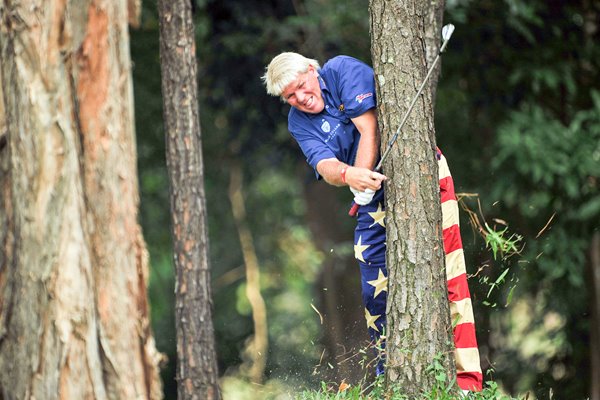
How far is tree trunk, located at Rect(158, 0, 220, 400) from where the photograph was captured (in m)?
8.93

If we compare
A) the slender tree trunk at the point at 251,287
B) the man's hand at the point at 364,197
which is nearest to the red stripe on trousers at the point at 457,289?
the man's hand at the point at 364,197

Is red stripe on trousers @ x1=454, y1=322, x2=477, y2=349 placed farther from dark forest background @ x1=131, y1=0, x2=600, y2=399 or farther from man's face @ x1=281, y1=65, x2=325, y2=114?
dark forest background @ x1=131, y1=0, x2=600, y2=399

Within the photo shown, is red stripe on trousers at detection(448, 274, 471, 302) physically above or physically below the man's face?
below

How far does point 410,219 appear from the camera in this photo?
17.8ft

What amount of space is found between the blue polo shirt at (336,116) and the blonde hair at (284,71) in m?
0.17

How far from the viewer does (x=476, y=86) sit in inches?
546

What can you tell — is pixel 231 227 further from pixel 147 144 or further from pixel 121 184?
pixel 121 184

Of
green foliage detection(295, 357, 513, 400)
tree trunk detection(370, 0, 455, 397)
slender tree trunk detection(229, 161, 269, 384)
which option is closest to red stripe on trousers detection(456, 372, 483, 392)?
green foliage detection(295, 357, 513, 400)

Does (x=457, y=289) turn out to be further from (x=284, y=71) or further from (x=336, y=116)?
(x=284, y=71)

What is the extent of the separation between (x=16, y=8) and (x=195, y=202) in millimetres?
3599

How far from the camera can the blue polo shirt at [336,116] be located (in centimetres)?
588

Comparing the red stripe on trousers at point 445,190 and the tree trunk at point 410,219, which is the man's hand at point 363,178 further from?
the red stripe on trousers at point 445,190

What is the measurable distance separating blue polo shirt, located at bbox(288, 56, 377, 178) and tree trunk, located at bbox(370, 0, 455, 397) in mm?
371

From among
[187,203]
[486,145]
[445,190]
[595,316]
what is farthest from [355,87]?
[486,145]
